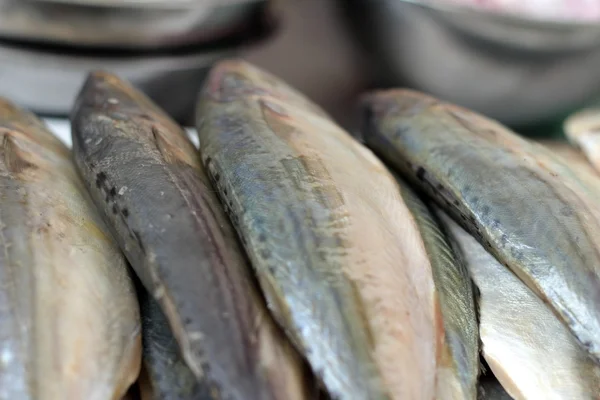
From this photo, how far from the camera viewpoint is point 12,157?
2.68 ft

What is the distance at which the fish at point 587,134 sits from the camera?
1.12 metres

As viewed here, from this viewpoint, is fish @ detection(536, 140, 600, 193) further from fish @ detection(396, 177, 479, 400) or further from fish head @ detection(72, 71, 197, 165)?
Answer: fish head @ detection(72, 71, 197, 165)

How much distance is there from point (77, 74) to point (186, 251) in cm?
74

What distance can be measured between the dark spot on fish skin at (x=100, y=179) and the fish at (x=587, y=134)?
2.84ft

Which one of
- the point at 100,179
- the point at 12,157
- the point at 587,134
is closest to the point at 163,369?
the point at 100,179

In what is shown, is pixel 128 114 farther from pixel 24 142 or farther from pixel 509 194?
pixel 509 194

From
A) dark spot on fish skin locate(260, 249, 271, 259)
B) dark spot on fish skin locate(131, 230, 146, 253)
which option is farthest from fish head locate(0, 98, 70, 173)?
dark spot on fish skin locate(260, 249, 271, 259)

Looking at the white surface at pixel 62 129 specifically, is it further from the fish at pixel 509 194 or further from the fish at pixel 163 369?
the fish at pixel 163 369

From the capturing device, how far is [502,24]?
126 centimetres

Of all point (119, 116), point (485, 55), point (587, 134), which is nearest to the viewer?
point (119, 116)

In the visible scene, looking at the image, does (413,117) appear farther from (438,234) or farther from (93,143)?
(93,143)

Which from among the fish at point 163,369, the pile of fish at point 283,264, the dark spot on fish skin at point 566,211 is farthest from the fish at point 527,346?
the fish at point 163,369

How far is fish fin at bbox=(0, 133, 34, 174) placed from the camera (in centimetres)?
80

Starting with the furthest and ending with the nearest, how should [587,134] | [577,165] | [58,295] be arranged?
[587,134], [577,165], [58,295]
